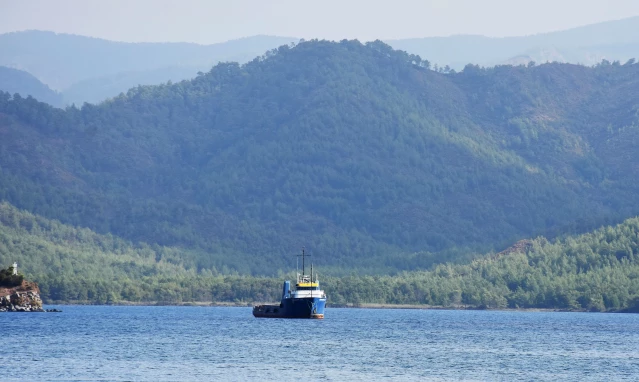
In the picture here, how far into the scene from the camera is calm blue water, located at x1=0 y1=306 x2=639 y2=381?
385 feet

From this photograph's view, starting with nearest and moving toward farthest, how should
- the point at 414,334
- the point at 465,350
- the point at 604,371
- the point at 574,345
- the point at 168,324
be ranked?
1. the point at 604,371
2. the point at 465,350
3. the point at 574,345
4. the point at 414,334
5. the point at 168,324

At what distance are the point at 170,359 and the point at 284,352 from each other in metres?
16.0

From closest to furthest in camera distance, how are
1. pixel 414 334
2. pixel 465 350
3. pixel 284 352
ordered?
pixel 284 352, pixel 465 350, pixel 414 334

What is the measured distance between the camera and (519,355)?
144 metres

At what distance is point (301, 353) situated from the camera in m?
140

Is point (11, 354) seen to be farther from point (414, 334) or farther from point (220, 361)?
point (414, 334)

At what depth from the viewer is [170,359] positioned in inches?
5064

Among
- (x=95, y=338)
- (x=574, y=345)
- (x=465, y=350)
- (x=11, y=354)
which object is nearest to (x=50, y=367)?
(x=11, y=354)

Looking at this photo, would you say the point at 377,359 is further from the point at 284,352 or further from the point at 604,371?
the point at 604,371

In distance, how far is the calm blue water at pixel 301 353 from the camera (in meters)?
117

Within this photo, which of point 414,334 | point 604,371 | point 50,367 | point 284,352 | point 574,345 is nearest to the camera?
point 50,367

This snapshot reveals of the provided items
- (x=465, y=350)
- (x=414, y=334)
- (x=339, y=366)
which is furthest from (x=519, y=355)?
(x=414, y=334)

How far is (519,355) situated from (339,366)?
27.3 m

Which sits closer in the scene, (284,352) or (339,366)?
(339,366)
